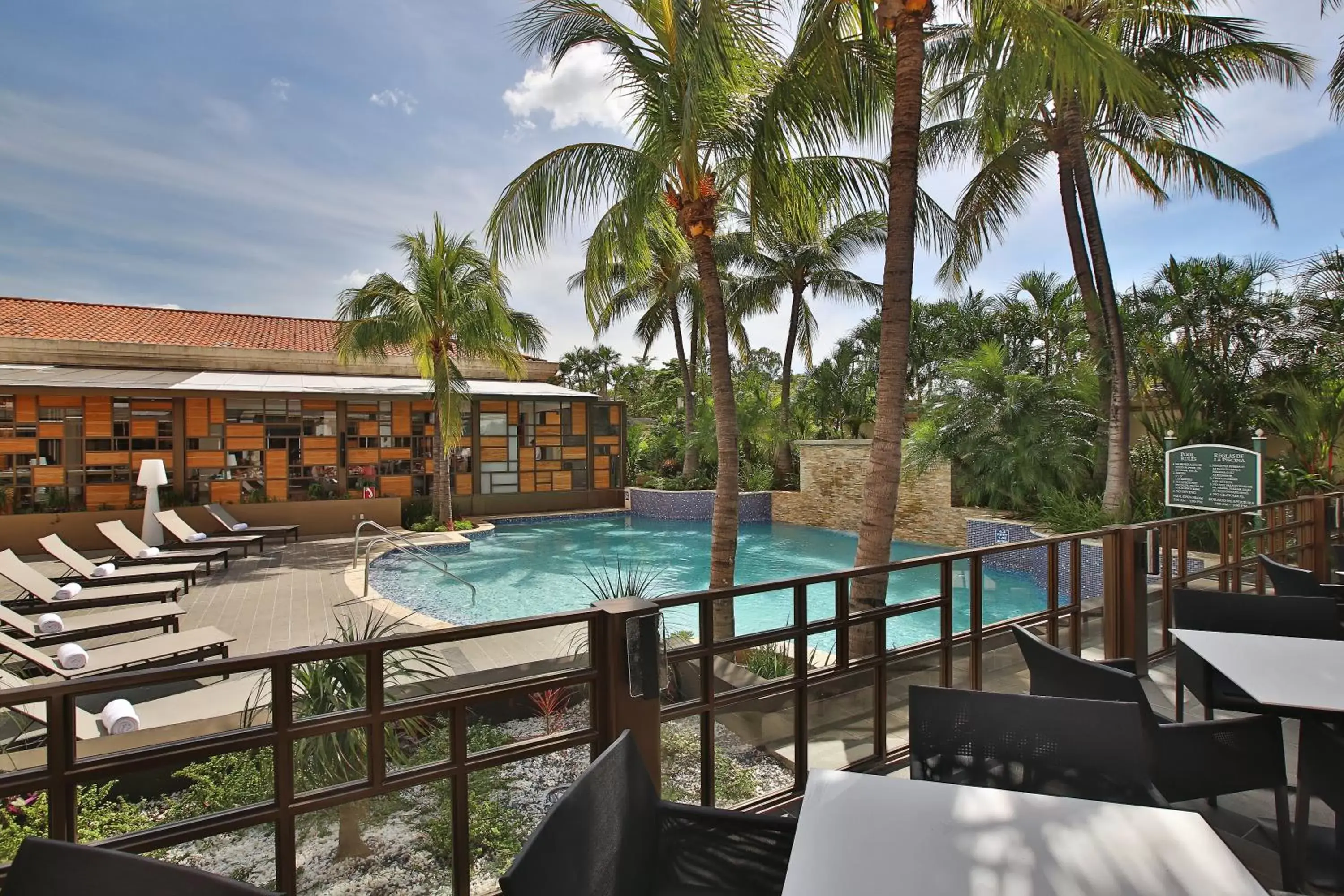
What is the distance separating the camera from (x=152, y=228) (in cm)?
1672

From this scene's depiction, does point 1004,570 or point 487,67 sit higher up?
point 487,67

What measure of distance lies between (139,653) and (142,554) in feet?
17.6

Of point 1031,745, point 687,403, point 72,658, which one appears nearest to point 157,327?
point 687,403

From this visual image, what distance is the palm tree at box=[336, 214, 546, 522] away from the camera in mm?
12445

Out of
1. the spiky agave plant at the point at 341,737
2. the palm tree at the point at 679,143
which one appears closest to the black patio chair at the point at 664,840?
the spiky agave plant at the point at 341,737

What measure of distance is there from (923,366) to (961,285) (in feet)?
37.4

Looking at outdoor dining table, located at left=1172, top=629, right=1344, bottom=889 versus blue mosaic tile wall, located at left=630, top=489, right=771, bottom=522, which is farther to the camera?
blue mosaic tile wall, located at left=630, top=489, right=771, bottom=522

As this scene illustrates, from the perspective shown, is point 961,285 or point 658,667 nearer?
point 658,667

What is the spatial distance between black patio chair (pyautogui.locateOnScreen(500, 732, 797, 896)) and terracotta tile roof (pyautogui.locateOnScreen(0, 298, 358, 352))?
637 inches

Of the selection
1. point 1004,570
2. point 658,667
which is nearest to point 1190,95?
point 1004,570

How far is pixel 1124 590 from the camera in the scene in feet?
13.4

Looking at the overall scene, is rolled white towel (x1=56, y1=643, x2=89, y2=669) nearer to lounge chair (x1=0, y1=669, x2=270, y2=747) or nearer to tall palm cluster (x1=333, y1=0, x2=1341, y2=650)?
lounge chair (x1=0, y1=669, x2=270, y2=747)

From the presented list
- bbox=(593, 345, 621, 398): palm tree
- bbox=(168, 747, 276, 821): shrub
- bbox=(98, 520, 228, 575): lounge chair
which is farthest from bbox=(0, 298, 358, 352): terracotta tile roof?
bbox=(593, 345, 621, 398): palm tree

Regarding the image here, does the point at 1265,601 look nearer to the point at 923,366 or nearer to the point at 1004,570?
the point at 1004,570
